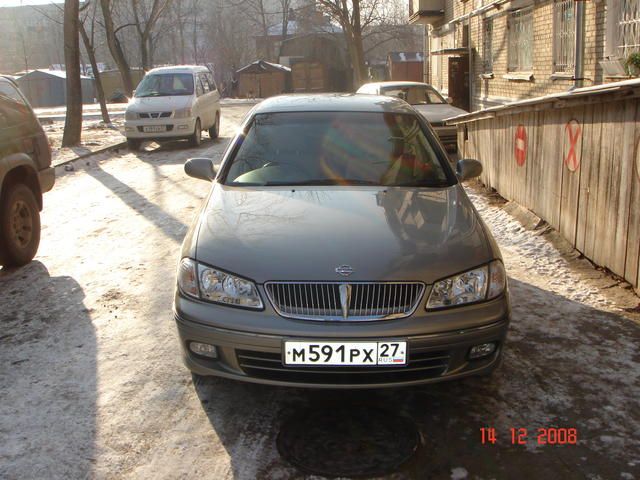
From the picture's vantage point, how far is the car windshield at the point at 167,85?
16812mm

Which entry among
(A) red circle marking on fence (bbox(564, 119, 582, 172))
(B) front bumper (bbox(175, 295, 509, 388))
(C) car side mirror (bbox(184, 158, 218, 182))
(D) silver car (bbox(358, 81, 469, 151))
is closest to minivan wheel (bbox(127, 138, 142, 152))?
(D) silver car (bbox(358, 81, 469, 151))

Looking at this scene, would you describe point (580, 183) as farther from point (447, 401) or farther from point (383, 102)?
point (447, 401)

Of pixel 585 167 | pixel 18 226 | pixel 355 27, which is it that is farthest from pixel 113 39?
pixel 585 167

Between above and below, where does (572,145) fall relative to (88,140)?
above

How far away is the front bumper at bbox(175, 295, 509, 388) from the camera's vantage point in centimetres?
310

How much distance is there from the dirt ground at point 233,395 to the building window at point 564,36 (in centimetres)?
807

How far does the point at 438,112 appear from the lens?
1425 centimetres

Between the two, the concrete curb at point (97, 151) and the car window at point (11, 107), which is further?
the concrete curb at point (97, 151)

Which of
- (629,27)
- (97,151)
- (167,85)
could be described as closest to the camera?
(629,27)

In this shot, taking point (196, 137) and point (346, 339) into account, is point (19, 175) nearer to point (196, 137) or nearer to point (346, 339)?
point (346, 339)

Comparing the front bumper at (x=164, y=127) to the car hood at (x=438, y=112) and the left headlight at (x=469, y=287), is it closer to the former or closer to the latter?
the car hood at (x=438, y=112)

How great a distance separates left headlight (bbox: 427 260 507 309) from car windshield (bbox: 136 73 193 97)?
14.5 metres

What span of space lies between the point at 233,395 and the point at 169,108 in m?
13.3
